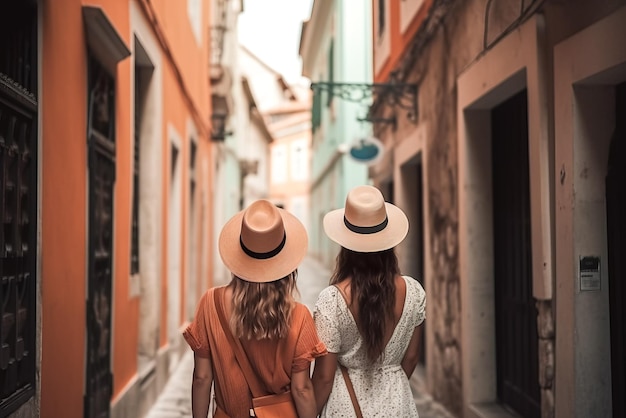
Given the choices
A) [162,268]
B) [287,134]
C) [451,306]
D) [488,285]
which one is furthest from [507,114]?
[287,134]

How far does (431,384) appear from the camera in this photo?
7.41 m

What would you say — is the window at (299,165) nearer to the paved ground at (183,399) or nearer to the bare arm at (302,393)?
the paved ground at (183,399)

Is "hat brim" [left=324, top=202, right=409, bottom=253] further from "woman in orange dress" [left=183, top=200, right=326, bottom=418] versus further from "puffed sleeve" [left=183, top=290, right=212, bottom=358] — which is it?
→ "puffed sleeve" [left=183, top=290, right=212, bottom=358]

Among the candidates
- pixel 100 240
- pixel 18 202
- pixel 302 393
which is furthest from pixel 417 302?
pixel 100 240

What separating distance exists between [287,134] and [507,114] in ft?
122

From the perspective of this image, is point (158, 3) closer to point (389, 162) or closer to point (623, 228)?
point (389, 162)

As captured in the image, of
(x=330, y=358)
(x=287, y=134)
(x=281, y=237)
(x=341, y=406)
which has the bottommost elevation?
(x=341, y=406)

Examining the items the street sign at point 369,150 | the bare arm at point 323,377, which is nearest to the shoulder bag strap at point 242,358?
the bare arm at point 323,377

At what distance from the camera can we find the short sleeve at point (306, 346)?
115 inches

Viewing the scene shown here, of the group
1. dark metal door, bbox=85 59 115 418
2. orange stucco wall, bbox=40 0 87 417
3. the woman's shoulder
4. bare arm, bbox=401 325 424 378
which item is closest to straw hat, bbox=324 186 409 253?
the woman's shoulder

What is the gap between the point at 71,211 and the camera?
4504 millimetres

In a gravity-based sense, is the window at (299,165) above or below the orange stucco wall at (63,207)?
above

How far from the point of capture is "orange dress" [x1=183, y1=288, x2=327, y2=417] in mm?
2904

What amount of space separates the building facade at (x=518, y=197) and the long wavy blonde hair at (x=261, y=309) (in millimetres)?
1801
